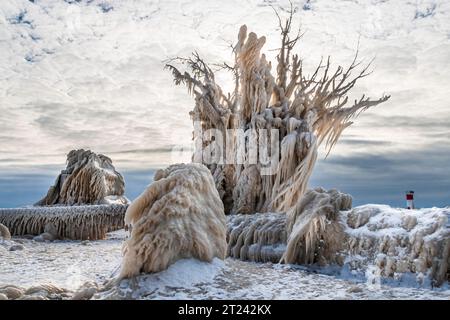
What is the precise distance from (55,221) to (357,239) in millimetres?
10286

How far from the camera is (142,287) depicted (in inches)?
196

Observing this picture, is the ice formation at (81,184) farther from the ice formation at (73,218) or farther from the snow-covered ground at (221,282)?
the snow-covered ground at (221,282)

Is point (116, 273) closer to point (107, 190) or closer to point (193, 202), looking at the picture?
point (193, 202)

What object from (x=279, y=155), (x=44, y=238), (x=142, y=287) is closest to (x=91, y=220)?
(x=44, y=238)

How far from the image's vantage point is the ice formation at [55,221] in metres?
13.9

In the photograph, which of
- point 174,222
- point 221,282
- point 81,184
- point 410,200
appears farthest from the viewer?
point 81,184

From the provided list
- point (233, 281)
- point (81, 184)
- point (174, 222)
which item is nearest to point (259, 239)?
point (233, 281)

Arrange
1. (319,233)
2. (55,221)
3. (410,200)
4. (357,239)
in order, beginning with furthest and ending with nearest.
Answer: (55,221)
(410,200)
(319,233)
(357,239)

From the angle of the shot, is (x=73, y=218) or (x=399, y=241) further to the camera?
(x=73, y=218)

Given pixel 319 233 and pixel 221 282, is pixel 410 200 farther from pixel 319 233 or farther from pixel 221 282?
pixel 221 282

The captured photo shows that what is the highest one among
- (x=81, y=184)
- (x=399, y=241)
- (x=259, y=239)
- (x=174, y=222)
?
(x=81, y=184)

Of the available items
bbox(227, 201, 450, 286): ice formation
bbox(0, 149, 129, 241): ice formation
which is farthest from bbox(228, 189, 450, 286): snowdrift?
bbox(0, 149, 129, 241): ice formation

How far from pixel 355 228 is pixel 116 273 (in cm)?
384

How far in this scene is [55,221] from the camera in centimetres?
1386
